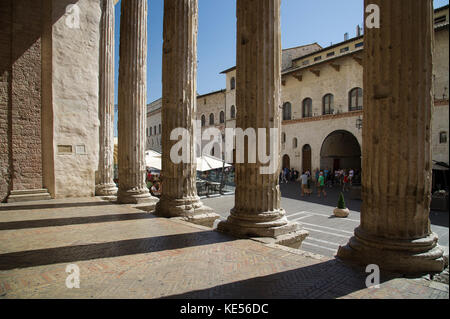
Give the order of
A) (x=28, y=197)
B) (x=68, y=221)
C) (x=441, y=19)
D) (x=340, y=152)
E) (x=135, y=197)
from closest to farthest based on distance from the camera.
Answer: (x=68, y=221)
(x=135, y=197)
(x=28, y=197)
(x=441, y=19)
(x=340, y=152)

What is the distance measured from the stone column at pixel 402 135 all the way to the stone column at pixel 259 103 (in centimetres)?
181

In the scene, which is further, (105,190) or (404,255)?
(105,190)

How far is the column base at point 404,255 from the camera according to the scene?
3402 mm

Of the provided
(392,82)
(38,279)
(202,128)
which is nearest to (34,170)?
(38,279)

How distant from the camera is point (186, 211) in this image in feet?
23.5

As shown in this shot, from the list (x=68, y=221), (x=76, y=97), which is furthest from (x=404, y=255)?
(x=76, y=97)

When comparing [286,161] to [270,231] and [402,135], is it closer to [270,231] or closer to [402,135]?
[270,231]

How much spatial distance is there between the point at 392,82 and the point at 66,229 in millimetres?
6098

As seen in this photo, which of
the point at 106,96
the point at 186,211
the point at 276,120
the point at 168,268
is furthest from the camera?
the point at 106,96

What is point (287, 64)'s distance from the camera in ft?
109

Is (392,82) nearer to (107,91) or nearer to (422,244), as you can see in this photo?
(422,244)

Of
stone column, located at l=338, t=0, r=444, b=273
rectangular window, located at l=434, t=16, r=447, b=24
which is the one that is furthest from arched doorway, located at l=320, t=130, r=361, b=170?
stone column, located at l=338, t=0, r=444, b=273

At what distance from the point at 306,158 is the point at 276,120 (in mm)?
24234
